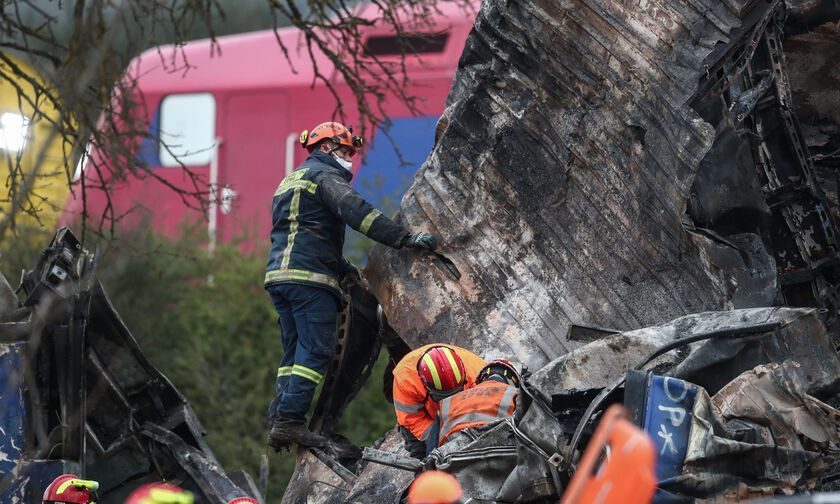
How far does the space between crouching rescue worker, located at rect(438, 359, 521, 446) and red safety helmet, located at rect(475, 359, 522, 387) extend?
9cm

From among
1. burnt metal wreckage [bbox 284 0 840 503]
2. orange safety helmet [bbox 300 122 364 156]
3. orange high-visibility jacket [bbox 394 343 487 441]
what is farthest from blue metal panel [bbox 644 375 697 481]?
orange safety helmet [bbox 300 122 364 156]

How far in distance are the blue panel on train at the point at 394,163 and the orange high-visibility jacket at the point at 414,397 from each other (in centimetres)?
747

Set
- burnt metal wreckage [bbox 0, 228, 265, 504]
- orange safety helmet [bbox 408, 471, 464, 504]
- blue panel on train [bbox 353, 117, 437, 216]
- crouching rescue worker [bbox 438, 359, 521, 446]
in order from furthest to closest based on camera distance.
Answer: blue panel on train [bbox 353, 117, 437, 216] < burnt metal wreckage [bbox 0, 228, 265, 504] < crouching rescue worker [bbox 438, 359, 521, 446] < orange safety helmet [bbox 408, 471, 464, 504]

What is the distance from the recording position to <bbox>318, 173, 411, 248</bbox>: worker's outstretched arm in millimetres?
6598

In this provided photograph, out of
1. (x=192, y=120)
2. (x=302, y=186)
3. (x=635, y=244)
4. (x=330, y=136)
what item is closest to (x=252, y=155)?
(x=192, y=120)

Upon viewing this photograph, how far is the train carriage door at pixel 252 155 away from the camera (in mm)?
15234

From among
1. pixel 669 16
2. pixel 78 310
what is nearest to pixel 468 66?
pixel 669 16

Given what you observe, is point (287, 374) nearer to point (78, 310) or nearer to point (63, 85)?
point (78, 310)

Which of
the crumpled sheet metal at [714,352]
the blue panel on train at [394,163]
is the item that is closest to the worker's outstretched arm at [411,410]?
the crumpled sheet metal at [714,352]

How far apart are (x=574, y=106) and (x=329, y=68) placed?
29.6ft

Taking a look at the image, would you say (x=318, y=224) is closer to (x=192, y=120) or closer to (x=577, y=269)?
(x=577, y=269)

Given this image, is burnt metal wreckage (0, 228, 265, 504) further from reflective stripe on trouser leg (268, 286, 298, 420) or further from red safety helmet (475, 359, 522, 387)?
red safety helmet (475, 359, 522, 387)

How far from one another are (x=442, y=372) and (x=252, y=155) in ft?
33.0

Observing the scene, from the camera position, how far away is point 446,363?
18.8ft
